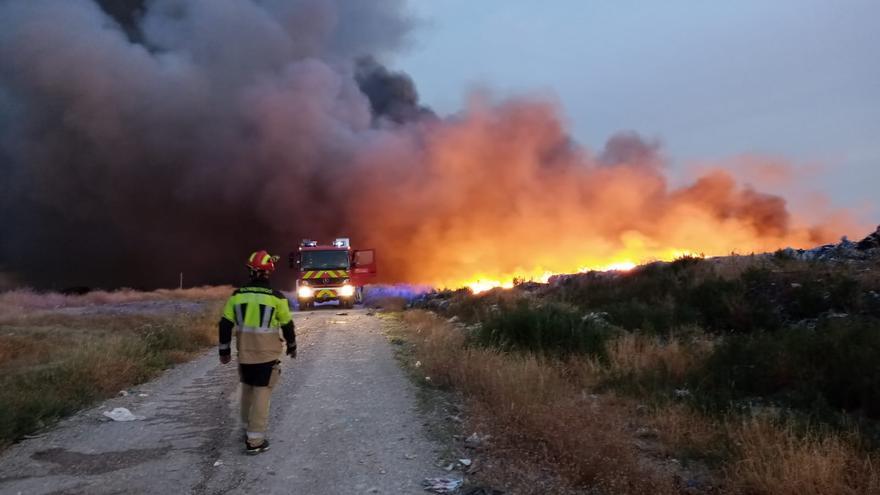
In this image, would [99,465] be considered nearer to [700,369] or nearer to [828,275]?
[700,369]

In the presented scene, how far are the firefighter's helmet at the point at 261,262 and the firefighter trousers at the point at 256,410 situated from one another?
1085mm

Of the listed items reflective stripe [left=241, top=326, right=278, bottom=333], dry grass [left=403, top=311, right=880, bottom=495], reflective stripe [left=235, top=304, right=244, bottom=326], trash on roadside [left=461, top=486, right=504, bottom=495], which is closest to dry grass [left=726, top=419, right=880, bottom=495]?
dry grass [left=403, top=311, right=880, bottom=495]

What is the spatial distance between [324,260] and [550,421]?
2545 cm

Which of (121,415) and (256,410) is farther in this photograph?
(121,415)

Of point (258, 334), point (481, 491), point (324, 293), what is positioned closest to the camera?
point (481, 491)

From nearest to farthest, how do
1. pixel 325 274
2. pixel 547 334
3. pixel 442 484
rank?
pixel 442 484 → pixel 547 334 → pixel 325 274

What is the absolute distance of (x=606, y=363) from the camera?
1021 centimetres

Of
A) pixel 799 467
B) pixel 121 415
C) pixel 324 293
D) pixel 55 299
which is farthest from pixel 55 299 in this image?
pixel 799 467

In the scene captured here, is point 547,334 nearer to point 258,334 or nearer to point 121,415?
point 258,334

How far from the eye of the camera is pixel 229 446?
21.5 feet

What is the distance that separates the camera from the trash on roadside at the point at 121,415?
780cm

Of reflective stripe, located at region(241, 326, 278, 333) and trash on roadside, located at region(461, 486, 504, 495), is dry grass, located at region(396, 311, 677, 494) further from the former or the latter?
reflective stripe, located at region(241, 326, 278, 333)

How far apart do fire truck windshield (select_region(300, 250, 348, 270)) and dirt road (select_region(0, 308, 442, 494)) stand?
65.5 feet

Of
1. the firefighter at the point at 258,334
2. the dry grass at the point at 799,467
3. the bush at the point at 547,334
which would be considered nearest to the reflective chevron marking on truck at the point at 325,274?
the bush at the point at 547,334
